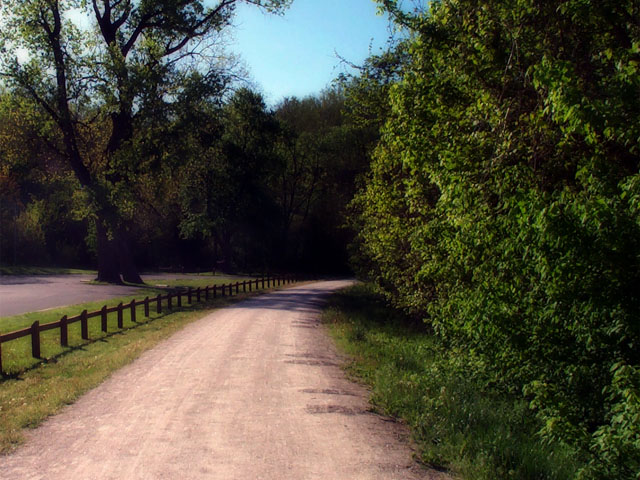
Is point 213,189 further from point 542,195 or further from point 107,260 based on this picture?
point 542,195

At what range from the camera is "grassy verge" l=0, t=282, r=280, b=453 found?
795 cm

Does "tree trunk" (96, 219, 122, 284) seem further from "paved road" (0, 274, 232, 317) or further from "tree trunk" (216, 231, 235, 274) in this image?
"tree trunk" (216, 231, 235, 274)

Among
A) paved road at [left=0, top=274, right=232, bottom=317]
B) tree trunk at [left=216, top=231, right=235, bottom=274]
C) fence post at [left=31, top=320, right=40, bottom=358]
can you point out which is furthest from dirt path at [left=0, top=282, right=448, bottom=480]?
tree trunk at [left=216, top=231, right=235, bottom=274]

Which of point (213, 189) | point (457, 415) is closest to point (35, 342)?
point (457, 415)

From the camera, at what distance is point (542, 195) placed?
6270 millimetres

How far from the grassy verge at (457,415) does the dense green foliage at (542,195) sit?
1.27 ft

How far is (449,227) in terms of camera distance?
8.33 meters

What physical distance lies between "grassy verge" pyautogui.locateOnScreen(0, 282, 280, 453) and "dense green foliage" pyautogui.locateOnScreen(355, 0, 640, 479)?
18.4ft

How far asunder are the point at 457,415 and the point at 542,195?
9.61ft

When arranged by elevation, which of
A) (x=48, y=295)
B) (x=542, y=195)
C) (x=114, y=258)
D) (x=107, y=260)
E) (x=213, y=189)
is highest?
(x=213, y=189)

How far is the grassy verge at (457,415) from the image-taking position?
6.19 m

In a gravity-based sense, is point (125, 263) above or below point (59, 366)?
above

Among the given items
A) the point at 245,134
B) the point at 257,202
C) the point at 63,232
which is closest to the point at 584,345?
the point at 245,134

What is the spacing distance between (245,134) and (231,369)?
39908mm
